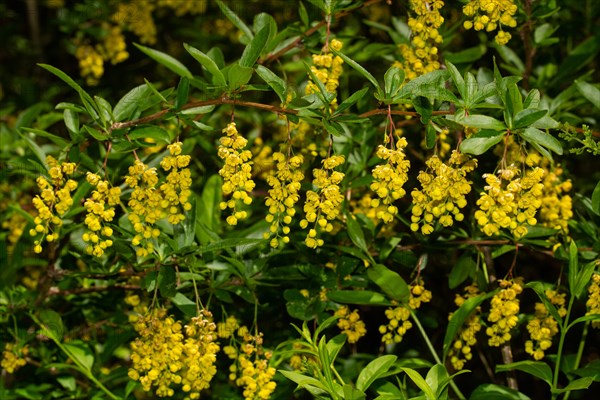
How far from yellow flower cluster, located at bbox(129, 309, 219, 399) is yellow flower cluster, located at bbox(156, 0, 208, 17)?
5.56ft

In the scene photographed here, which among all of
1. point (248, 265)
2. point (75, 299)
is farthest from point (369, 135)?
point (75, 299)

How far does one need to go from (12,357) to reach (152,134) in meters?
0.78

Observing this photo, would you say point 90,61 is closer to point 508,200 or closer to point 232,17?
point 232,17

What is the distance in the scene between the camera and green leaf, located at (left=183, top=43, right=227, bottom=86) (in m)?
1.55

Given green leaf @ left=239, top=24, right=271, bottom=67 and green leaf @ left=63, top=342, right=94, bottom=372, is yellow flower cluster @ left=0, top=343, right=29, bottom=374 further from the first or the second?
green leaf @ left=239, top=24, right=271, bottom=67

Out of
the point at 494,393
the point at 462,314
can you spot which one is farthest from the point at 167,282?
the point at 494,393

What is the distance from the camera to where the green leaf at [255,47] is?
161 centimetres

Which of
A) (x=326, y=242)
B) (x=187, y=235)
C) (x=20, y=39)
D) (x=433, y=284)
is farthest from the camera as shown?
(x=20, y=39)

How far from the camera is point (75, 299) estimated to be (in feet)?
7.30

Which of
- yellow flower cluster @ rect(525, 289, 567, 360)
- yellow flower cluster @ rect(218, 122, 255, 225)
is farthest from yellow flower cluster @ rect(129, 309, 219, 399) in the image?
yellow flower cluster @ rect(525, 289, 567, 360)

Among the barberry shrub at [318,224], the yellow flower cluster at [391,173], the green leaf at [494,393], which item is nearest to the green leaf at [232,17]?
the barberry shrub at [318,224]

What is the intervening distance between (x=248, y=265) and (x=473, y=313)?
57 cm

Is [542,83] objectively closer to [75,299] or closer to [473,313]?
[473,313]

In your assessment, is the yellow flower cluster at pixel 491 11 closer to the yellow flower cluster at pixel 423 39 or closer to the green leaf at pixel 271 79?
the yellow flower cluster at pixel 423 39
